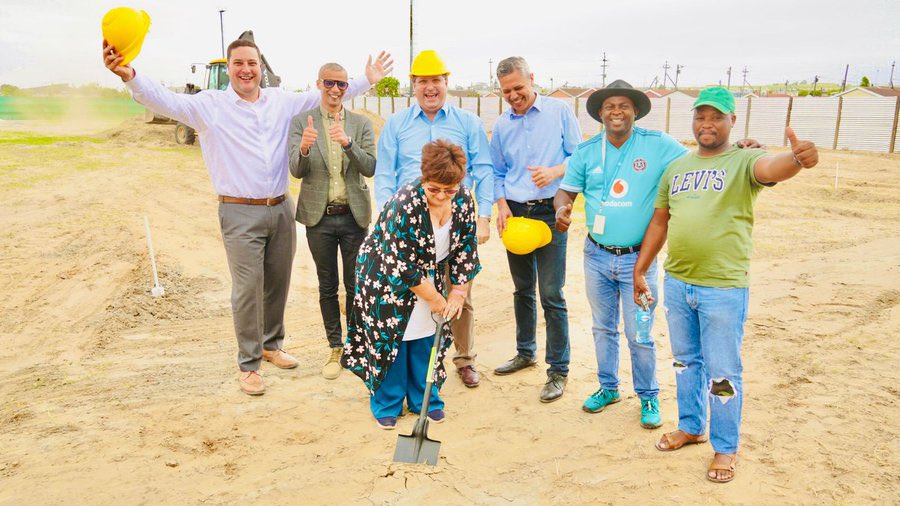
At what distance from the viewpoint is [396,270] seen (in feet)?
11.3

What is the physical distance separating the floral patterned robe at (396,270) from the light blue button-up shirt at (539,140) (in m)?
0.62

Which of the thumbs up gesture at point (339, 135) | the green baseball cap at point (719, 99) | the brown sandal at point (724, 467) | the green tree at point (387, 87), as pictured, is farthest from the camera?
the green tree at point (387, 87)

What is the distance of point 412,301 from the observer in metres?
3.60

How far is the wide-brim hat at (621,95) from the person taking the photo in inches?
133

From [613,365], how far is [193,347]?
3479 millimetres

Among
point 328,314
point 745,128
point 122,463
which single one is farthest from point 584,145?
point 745,128

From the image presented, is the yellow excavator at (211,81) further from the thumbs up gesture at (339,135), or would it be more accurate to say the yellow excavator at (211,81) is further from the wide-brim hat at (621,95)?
the wide-brim hat at (621,95)

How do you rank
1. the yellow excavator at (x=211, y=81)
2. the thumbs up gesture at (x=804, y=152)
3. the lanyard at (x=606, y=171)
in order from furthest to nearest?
the yellow excavator at (x=211, y=81)
the lanyard at (x=606, y=171)
the thumbs up gesture at (x=804, y=152)

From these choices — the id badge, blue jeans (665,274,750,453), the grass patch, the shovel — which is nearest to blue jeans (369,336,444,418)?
the shovel

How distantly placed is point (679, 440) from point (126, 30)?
3791 mm

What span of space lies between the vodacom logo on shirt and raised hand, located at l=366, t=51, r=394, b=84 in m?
2.02

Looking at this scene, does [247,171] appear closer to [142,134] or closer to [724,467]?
[724,467]

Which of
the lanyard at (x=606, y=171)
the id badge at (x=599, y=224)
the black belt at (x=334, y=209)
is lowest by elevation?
the black belt at (x=334, y=209)

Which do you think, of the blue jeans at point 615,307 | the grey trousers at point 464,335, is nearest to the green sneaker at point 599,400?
the blue jeans at point 615,307
